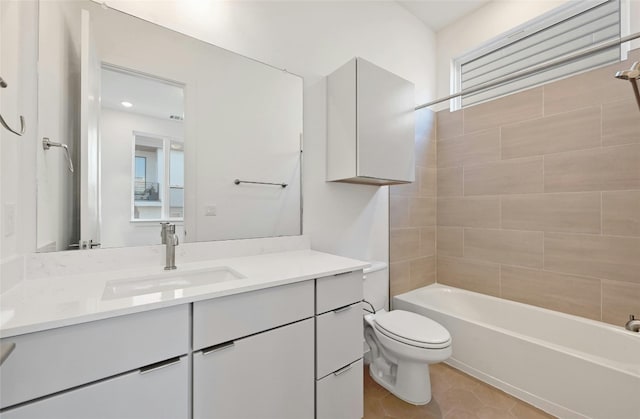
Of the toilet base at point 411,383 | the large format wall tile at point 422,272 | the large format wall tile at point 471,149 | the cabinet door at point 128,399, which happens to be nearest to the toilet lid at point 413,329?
the toilet base at point 411,383

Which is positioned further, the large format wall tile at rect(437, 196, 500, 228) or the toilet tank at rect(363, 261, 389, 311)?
the large format wall tile at rect(437, 196, 500, 228)

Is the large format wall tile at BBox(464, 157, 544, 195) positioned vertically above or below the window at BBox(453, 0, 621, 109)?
below

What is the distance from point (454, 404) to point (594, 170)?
1.76 meters

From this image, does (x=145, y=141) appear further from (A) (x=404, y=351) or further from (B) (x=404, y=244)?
(B) (x=404, y=244)

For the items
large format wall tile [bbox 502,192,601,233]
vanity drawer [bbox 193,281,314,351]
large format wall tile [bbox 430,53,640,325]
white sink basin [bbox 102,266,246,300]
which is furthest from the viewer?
large format wall tile [bbox 502,192,601,233]

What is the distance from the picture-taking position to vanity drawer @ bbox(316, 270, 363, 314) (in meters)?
1.17

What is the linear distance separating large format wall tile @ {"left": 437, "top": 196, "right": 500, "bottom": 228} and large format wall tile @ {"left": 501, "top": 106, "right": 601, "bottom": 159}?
15.9 inches

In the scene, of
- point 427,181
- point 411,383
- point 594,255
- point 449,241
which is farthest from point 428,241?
point 411,383

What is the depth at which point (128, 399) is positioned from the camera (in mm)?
756

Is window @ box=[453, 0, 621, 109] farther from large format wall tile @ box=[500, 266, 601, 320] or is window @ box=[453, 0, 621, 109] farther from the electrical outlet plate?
the electrical outlet plate

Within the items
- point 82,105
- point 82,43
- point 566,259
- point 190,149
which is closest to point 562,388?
point 566,259

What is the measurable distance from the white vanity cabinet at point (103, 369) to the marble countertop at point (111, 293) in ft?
0.11

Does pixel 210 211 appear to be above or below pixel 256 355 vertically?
above

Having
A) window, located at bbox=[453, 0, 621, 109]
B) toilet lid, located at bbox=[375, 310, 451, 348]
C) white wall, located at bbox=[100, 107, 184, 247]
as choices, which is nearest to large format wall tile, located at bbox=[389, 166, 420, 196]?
window, located at bbox=[453, 0, 621, 109]
